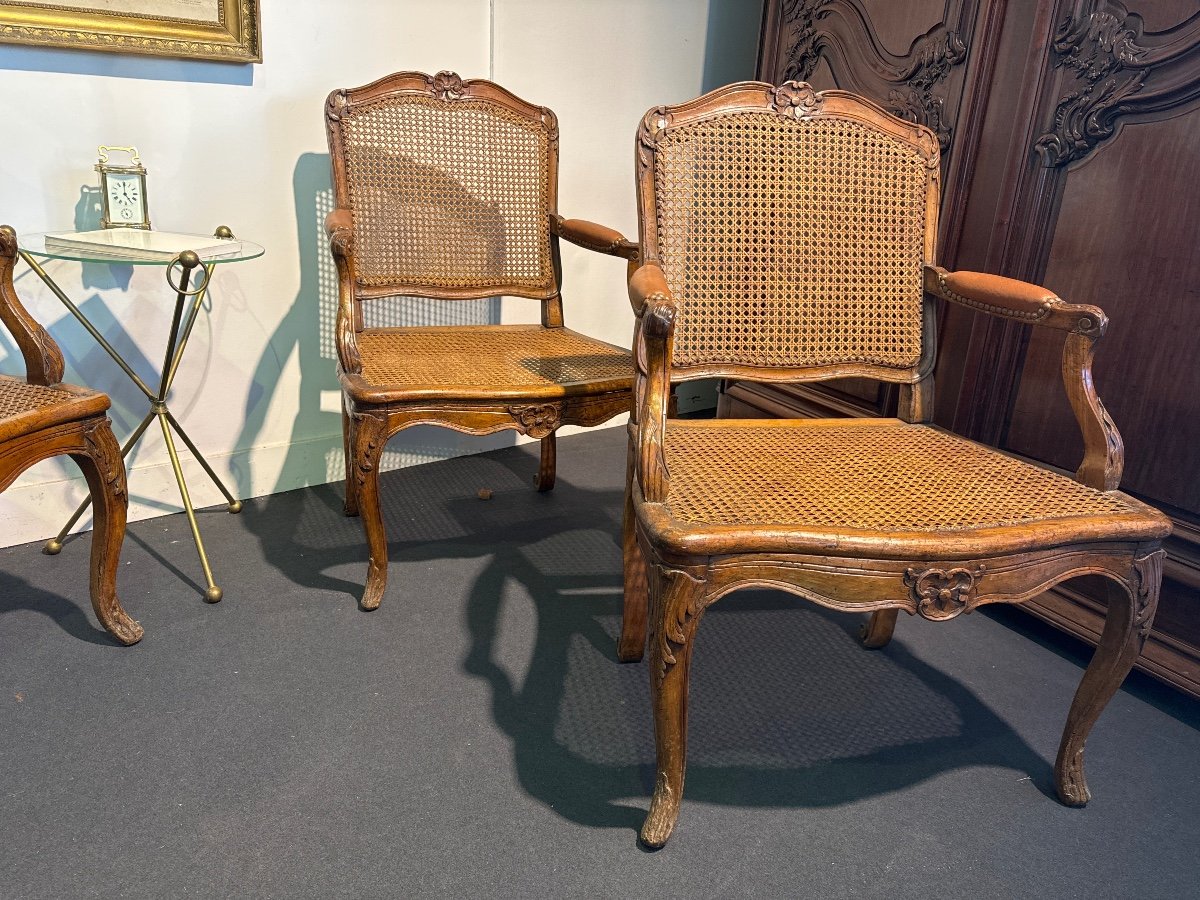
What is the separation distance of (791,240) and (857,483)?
1.86 feet

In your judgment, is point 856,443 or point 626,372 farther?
point 626,372

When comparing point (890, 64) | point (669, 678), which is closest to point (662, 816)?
point (669, 678)

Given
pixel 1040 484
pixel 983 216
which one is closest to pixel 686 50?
pixel 983 216

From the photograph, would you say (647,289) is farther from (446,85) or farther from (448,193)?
(446,85)

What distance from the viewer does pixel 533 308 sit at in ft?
9.98

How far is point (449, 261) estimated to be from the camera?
2373 millimetres

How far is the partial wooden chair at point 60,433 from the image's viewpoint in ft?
5.13

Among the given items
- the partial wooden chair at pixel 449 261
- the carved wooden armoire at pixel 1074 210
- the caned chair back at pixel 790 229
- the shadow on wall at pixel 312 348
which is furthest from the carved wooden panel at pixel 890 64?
the shadow on wall at pixel 312 348

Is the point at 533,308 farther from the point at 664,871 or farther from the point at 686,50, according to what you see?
the point at 664,871

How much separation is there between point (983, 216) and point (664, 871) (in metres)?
1.71

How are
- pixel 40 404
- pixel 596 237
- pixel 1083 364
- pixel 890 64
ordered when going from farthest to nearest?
pixel 890 64 < pixel 596 237 < pixel 40 404 < pixel 1083 364

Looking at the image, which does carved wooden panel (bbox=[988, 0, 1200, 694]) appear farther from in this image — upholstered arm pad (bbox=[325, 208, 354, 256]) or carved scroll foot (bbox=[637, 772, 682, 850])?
upholstered arm pad (bbox=[325, 208, 354, 256])

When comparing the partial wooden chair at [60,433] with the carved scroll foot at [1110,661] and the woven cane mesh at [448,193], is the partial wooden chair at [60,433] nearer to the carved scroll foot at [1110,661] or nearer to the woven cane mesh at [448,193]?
the woven cane mesh at [448,193]

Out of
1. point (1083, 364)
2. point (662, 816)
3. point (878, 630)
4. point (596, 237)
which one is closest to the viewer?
point (662, 816)
